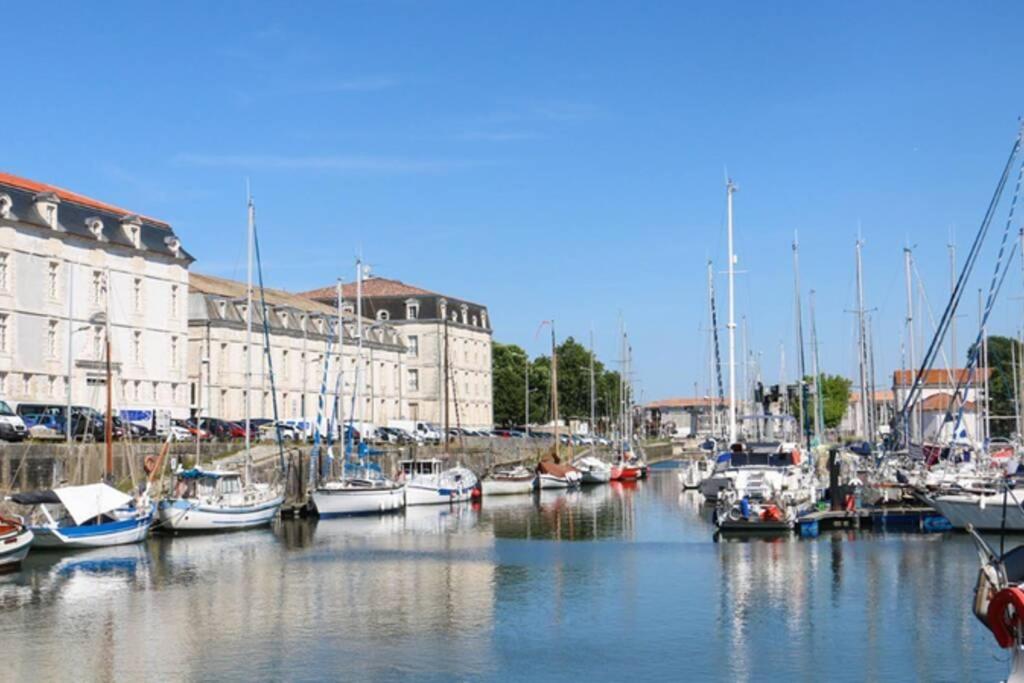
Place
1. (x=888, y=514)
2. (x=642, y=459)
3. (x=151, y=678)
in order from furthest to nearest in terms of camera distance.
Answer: (x=642, y=459) < (x=888, y=514) < (x=151, y=678)

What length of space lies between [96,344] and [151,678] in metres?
49.3

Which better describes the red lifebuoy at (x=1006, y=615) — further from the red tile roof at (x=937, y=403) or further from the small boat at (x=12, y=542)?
the red tile roof at (x=937, y=403)

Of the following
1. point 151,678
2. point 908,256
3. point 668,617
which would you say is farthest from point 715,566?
point 908,256

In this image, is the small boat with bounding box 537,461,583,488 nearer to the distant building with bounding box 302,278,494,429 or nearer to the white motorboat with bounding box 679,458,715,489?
the white motorboat with bounding box 679,458,715,489

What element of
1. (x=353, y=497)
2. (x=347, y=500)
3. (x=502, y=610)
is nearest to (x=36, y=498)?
(x=502, y=610)

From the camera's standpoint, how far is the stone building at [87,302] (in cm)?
6775

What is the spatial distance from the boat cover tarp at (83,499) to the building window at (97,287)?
26977mm

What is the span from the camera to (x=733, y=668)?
2795 centimetres

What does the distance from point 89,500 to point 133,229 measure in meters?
32.7

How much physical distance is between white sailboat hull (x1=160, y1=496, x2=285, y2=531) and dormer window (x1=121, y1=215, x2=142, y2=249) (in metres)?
24.6

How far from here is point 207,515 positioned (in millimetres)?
55156

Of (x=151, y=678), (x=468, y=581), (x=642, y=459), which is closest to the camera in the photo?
(x=151, y=678)

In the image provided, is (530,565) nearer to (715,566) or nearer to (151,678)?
(715,566)

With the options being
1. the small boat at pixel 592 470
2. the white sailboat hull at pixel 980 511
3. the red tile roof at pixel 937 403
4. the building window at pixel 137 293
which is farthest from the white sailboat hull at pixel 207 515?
the red tile roof at pixel 937 403
